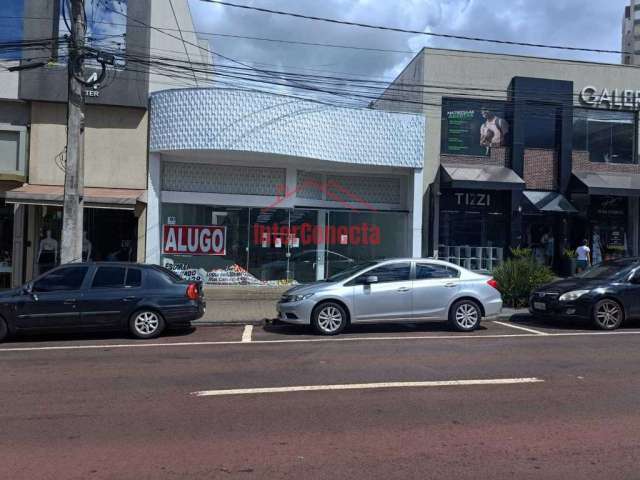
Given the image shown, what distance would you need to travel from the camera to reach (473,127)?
1944cm

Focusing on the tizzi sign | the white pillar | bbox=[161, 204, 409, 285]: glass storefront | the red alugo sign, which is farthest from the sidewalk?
the tizzi sign

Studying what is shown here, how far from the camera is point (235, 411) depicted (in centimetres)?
566

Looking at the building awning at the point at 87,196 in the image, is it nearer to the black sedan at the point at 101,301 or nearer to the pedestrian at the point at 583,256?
the black sedan at the point at 101,301

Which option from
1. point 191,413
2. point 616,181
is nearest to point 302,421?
point 191,413

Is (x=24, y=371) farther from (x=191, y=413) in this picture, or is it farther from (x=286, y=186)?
(x=286, y=186)

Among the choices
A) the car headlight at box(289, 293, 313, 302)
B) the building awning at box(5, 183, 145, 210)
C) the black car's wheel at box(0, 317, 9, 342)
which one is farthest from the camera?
the building awning at box(5, 183, 145, 210)

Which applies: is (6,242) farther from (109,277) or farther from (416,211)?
(416,211)

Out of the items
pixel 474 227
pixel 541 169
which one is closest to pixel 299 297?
pixel 474 227

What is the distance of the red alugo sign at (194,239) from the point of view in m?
16.8

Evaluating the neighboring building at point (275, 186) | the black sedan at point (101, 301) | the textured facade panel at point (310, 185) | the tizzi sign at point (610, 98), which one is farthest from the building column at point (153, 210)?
the tizzi sign at point (610, 98)

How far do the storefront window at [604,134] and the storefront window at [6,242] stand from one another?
18.4m

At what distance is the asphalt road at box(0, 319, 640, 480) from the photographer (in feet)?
14.0

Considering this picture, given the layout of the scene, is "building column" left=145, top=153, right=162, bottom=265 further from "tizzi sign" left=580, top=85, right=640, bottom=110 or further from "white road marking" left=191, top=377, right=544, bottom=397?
"tizzi sign" left=580, top=85, right=640, bottom=110

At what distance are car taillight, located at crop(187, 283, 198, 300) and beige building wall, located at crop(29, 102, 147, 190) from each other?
21.1 ft
